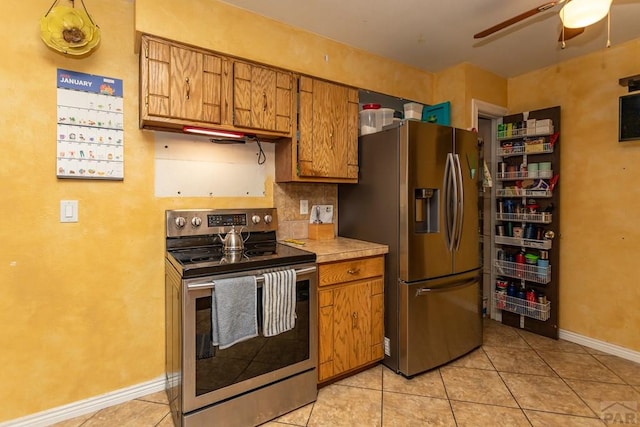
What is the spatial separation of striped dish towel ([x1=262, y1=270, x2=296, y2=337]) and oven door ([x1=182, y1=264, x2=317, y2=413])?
0.12 ft

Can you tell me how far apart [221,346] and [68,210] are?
1185 mm

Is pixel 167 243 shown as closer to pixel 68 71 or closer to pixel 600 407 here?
pixel 68 71

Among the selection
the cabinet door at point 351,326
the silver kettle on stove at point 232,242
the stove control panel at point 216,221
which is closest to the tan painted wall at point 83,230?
the stove control panel at point 216,221

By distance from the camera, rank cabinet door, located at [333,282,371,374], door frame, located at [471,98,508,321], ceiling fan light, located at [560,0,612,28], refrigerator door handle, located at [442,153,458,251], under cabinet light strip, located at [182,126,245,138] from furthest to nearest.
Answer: door frame, located at [471,98,508,321] < refrigerator door handle, located at [442,153,458,251] < cabinet door, located at [333,282,371,374] < under cabinet light strip, located at [182,126,245,138] < ceiling fan light, located at [560,0,612,28]

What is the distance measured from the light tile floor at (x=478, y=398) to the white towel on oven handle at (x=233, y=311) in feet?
1.99

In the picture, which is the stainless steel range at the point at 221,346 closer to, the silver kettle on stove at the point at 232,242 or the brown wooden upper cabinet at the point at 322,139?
the silver kettle on stove at the point at 232,242

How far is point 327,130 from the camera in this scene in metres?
2.46

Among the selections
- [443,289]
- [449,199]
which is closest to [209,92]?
[449,199]

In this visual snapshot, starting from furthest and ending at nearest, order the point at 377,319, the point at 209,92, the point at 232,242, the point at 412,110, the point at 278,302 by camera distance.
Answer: the point at 412,110 → the point at 377,319 → the point at 232,242 → the point at 209,92 → the point at 278,302

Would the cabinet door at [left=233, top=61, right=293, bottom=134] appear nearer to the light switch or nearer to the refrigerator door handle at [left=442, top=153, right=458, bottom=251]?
the light switch

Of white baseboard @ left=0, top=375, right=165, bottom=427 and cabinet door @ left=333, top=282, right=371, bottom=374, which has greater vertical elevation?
cabinet door @ left=333, top=282, right=371, bottom=374

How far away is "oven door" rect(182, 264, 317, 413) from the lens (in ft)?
5.28

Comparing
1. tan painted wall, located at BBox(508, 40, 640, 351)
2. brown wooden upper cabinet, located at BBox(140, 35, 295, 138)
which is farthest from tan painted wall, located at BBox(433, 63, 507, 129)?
brown wooden upper cabinet, located at BBox(140, 35, 295, 138)

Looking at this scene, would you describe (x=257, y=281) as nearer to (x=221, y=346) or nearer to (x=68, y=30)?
(x=221, y=346)
